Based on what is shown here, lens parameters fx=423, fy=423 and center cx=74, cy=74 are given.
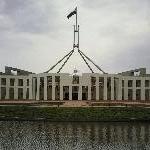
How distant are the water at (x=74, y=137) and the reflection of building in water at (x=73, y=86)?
86.8ft

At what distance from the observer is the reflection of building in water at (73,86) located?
78.3 m

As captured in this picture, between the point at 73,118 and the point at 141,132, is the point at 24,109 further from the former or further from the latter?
the point at 141,132

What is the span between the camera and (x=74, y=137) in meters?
41.2

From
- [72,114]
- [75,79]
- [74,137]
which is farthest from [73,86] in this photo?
[74,137]

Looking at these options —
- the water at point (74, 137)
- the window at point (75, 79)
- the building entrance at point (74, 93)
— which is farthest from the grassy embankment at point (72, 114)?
the building entrance at point (74, 93)

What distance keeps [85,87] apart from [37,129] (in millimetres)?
33435

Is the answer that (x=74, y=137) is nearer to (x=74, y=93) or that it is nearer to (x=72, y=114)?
(x=72, y=114)

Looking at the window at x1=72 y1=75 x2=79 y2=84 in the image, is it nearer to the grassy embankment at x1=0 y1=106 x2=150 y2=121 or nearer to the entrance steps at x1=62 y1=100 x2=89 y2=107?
the entrance steps at x1=62 y1=100 x2=89 y2=107

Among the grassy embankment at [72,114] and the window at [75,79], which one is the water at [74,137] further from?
the window at [75,79]

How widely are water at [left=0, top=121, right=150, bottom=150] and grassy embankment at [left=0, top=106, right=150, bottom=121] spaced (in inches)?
285

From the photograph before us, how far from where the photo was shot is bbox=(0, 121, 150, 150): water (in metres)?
35.7

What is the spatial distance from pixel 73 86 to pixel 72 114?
19010 mm

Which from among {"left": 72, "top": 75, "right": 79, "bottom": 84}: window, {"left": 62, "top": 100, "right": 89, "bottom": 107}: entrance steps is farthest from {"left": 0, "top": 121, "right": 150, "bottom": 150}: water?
{"left": 72, "top": 75, "right": 79, "bottom": 84}: window

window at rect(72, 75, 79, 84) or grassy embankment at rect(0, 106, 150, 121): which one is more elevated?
window at rect(72, 75, 79, 84)
